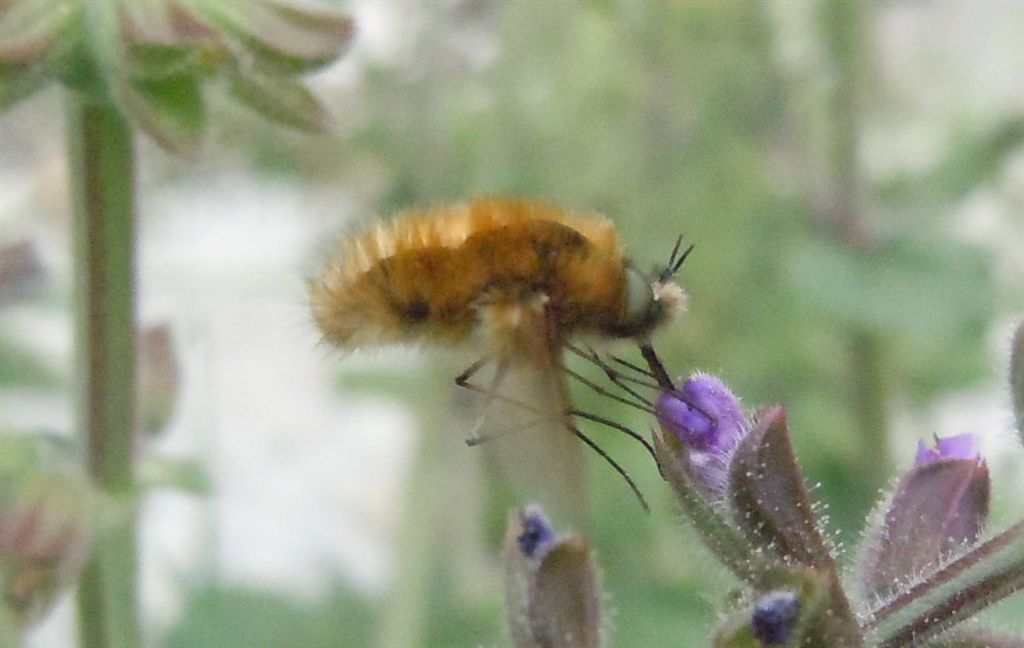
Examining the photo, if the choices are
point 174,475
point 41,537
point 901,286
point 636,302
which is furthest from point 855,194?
point 41,537

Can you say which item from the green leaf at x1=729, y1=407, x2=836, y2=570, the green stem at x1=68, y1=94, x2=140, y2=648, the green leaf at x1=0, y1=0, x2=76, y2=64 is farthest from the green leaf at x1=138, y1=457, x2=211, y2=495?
the green leaf at x1=729, y1=407, x2=836, y2=570

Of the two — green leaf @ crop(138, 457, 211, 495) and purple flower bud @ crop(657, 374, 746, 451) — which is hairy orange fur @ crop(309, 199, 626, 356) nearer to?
purple flower bud @ crop(657, 374, 746, 451)

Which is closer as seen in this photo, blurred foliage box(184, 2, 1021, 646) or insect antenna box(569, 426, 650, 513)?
Result: insect antenna box(569, 426, 650, 513)

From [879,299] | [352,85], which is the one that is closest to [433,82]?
[352,85]

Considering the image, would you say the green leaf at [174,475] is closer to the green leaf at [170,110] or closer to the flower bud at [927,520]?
the green leaf at [170,110]

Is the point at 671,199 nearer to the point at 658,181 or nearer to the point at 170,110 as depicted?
the point at 658,181

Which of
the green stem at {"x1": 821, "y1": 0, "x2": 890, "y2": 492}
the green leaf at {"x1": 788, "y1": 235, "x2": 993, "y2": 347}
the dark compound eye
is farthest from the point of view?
the green stem at {"x1": 821, "y1": 0, "x2": 890, "y2": 492}

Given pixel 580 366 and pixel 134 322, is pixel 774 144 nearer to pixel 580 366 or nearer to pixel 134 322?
pixel 580 366
